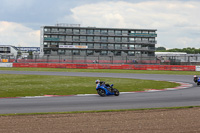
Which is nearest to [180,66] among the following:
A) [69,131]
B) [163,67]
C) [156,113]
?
[163,67]

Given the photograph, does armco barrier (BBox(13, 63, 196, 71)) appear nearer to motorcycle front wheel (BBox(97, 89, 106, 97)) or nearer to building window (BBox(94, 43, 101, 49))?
motorcycle front wheel (BBox(97, 89, 106, 97))

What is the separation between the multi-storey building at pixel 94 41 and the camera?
7700cm

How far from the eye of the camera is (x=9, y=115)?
343 inches

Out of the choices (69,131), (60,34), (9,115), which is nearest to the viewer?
(69,131)

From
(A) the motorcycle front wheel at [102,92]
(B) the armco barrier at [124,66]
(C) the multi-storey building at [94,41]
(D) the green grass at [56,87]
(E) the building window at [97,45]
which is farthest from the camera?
(E) the building window at [97,45]

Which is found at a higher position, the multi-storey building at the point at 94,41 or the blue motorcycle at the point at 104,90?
the multi-storey building at the point at 94,41

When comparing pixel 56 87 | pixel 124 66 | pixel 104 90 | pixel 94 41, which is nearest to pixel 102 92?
pixel 104 90

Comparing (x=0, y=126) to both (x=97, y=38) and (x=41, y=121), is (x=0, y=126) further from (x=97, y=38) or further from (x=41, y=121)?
(x=97, y=38)

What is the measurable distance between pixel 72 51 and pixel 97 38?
8289 mm

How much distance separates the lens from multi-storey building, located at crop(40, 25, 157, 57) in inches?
3031

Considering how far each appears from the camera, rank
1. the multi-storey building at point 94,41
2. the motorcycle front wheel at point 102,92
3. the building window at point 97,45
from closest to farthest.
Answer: the motorcycle front wheel at point 102,92, the multi-storey building at point 94,41, the building window at point 97,45

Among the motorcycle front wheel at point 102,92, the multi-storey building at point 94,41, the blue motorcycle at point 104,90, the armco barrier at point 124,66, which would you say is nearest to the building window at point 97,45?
the multi-storey building at point 94,41

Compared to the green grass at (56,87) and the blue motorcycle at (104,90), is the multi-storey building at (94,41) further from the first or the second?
the blue motorcycle at (104,90)

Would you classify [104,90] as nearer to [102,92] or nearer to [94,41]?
[102,92]
